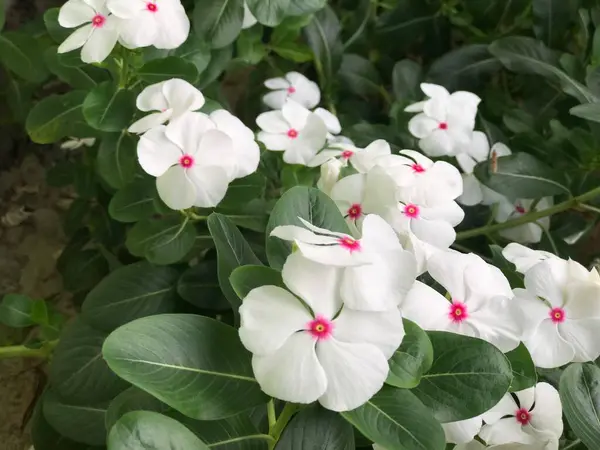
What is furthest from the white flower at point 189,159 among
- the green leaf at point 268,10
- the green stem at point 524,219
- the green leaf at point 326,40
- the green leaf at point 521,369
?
the green leaf at point 326,40

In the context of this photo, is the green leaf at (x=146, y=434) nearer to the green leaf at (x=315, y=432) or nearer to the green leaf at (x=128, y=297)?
the green leaf at (x=315, y=432)

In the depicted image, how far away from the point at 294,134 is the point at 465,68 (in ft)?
1.38

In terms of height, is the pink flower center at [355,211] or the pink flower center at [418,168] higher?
the pink flower center at [418,168]

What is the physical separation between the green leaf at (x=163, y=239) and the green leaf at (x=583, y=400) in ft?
1.44

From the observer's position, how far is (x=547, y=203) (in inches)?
38.1

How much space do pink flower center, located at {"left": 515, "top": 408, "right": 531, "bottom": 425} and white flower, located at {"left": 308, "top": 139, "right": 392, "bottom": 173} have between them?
27 centimetres

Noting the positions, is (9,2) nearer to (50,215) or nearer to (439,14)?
(50,215)

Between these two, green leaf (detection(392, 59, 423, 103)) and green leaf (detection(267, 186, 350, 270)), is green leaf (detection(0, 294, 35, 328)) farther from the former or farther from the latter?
green leaf (detection(392, 59, 423, 103))

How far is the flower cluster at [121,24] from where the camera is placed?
670mm

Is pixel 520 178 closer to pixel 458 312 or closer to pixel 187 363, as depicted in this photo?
pixel 458 312

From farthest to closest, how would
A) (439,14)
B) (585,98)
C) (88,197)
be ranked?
(439,14), (88,197), (585,98)

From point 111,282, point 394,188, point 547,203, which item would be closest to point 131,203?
point 111,282

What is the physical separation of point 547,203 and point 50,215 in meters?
0.98

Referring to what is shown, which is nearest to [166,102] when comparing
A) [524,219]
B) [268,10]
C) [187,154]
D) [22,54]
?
[187,154]
